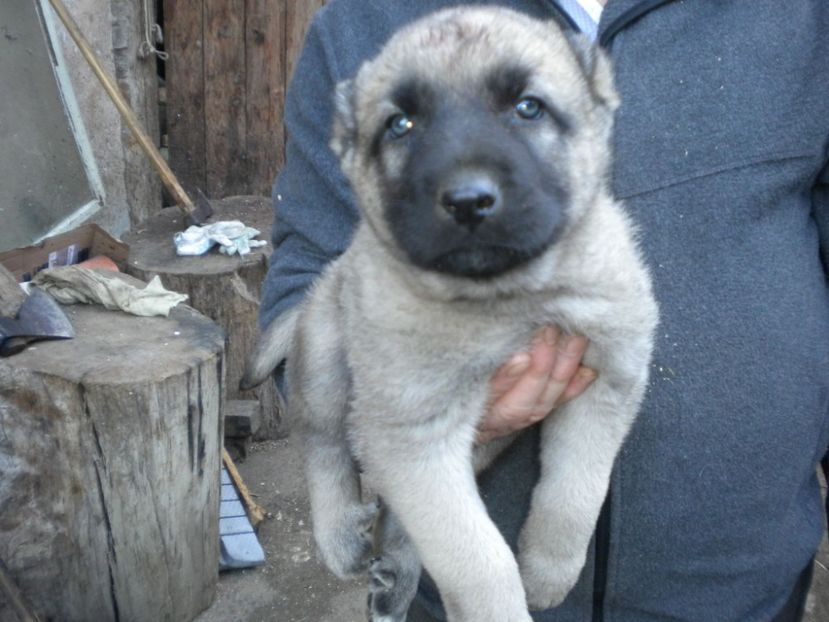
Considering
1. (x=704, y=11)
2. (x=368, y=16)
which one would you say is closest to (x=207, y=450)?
(x=368, y=16)

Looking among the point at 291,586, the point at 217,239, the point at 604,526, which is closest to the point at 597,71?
the point at 604,526

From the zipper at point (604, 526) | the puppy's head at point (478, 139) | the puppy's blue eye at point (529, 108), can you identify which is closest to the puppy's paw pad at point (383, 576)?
the zipper at point (604, 526)

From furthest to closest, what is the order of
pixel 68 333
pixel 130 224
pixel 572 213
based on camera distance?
pixel 130 224, pixel 68 333, pixel 572 213

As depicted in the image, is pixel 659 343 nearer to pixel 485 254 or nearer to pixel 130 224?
pixel 485 254

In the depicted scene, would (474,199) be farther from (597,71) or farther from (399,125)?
(597,71)

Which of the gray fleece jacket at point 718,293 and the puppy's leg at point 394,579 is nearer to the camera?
the gray fleece jacket at point 718,293

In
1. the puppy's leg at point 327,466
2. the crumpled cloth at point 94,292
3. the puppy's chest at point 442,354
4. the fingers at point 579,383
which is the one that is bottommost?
the crumpled cloth at point 94,292

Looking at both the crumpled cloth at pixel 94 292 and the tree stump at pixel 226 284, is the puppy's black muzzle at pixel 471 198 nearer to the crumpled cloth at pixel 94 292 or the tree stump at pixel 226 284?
the crumpled cloth at pixel 94 292
